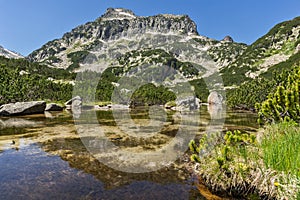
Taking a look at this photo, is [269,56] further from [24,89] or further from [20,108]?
[20,108]

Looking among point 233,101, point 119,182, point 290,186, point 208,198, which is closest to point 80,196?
point 119,182

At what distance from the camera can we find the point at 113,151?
13.7 m

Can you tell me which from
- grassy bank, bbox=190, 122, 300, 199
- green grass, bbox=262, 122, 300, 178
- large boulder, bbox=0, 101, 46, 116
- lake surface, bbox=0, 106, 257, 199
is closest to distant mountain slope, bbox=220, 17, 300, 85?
large boulder, bbox=0, 101, 46, 116

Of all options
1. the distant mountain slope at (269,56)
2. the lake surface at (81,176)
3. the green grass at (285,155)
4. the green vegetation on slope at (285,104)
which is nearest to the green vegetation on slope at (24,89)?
the lake surface at (81,176)

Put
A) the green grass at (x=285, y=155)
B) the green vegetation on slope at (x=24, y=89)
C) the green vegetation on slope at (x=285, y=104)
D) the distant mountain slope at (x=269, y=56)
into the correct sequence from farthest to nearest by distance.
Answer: the distant mountain slope at (x=269, y=56), the green vegetation on slope at (x=24, y=89), the green vegetation on slope at (x=285, y=104), the green grass at (x=285, y=155)

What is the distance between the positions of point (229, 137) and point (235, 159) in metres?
0.81

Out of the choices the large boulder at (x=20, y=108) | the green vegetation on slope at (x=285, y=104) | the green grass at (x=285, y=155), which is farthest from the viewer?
the large boulder at (x=20, y=108)

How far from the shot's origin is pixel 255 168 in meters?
7.43

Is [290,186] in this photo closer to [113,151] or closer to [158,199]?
[158,199]

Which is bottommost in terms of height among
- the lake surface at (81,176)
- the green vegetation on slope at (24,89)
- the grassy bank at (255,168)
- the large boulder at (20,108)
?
the lake surface at (81,176)

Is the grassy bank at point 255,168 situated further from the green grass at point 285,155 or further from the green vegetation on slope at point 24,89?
the green vegetation on slope at point 24,89

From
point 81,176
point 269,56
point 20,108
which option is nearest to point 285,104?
point 81,176

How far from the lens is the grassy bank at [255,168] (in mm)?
6245

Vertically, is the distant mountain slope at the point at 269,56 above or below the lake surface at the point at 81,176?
above
